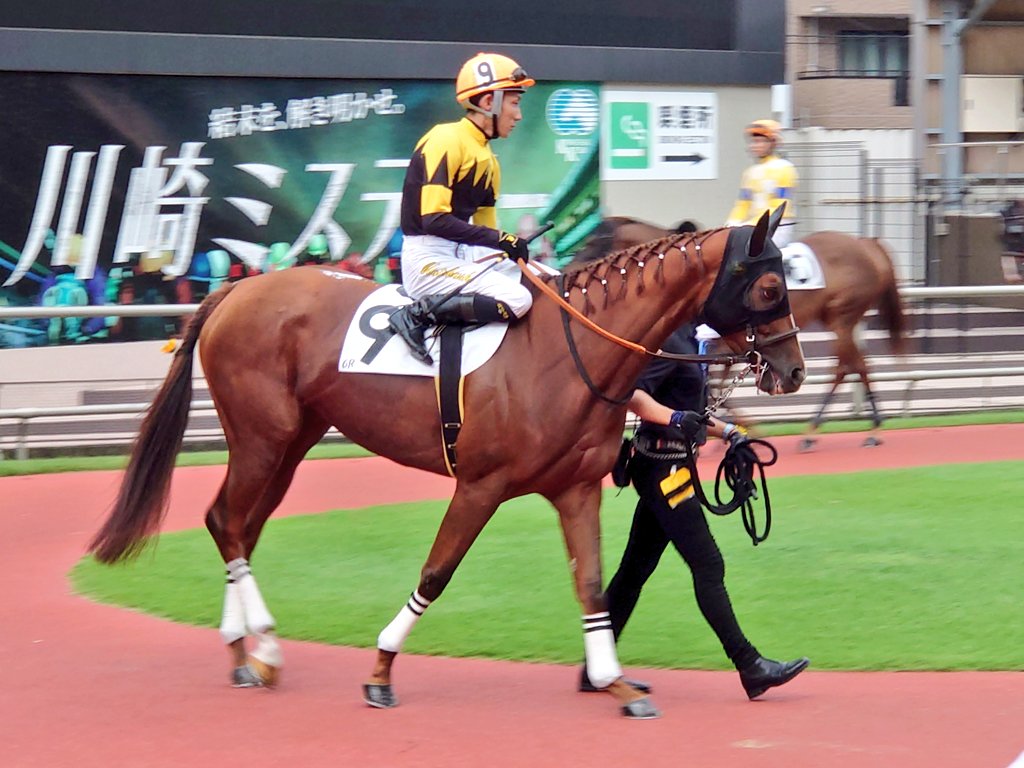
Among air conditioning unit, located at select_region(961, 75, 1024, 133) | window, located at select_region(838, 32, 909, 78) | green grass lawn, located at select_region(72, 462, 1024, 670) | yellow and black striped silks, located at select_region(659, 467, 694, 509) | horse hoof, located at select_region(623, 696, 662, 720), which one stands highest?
window, located at select_region(838, 32, 909, 78)

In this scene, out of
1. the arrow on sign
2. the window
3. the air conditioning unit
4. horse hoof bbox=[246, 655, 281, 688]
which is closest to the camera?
horse hoof bbox=[246, 655, 281, 688]

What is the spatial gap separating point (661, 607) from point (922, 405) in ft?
23.5

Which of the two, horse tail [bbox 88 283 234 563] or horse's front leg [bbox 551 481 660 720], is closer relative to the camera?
horse's front leg [bbox 551 481 660 720]

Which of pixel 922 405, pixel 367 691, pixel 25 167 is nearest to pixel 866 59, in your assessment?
pixel 922 405

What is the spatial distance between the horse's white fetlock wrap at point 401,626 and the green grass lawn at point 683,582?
0.78 meters

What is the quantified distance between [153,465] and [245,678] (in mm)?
1063

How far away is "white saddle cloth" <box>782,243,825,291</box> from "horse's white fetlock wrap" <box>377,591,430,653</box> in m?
6.79

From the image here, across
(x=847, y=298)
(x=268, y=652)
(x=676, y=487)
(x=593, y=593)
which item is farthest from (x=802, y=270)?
(x=268, y=652)

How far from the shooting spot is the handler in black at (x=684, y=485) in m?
5.34

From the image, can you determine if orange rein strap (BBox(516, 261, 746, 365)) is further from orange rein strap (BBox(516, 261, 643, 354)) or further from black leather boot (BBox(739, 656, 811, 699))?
black leather boot (BBox(739, 656, 811, 699))

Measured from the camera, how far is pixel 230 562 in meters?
5.92

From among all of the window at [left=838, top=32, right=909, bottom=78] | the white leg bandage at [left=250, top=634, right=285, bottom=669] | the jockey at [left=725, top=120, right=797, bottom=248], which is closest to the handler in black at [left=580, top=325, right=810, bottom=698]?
the white leg bandage at [left=250, top=634, right=285, bottom=669]

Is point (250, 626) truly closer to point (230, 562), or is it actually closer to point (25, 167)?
point (230, 562)

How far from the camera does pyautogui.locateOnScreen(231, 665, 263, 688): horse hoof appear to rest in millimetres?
5723
